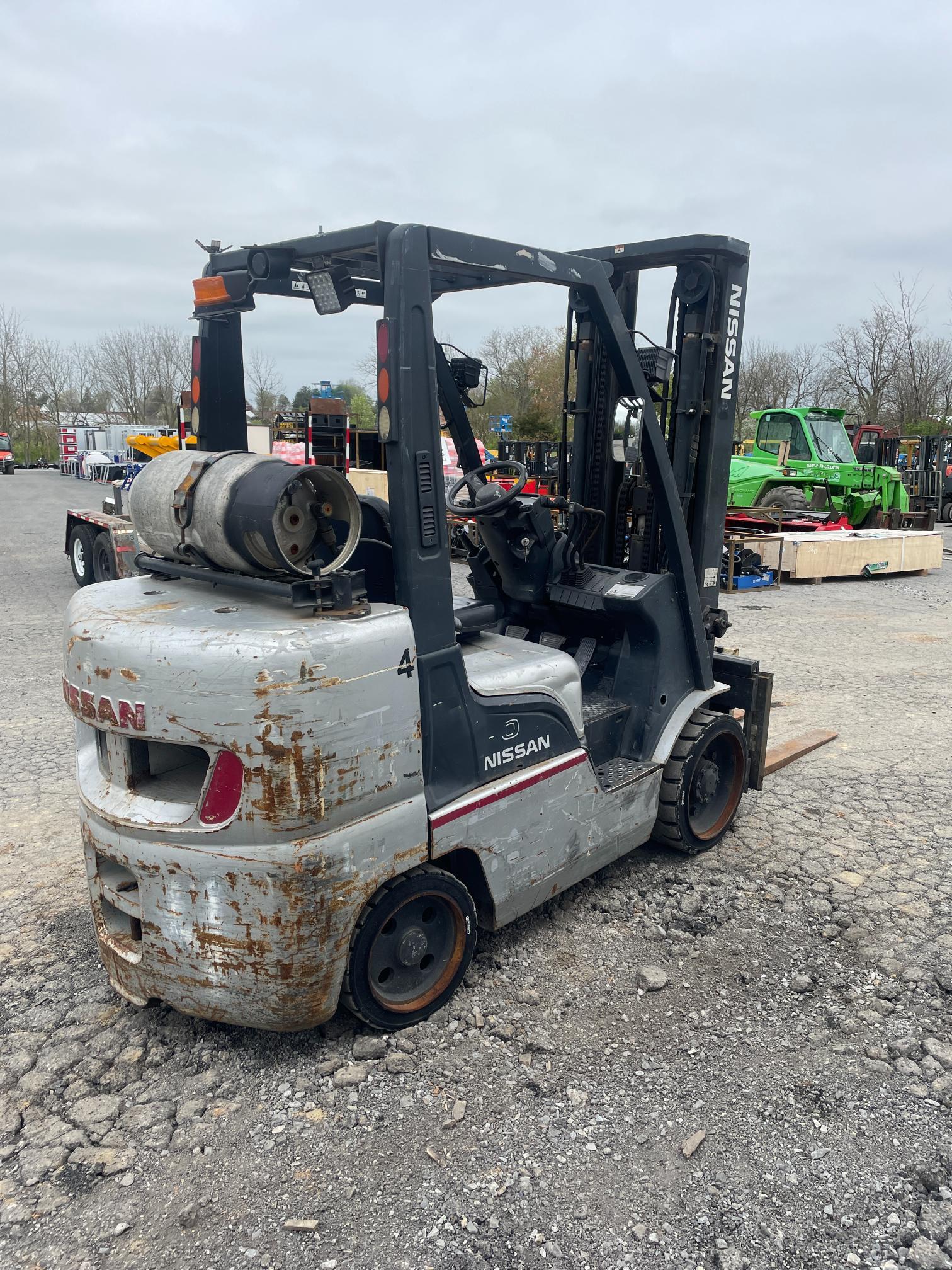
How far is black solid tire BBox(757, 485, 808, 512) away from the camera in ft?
57.5

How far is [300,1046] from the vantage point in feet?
9.87

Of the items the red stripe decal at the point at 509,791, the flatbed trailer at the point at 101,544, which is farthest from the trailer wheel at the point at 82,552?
the red stripe decal at the point at 509,791

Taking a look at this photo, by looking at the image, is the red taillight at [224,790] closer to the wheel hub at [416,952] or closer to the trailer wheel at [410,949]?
the trailer wheel at [410,949]

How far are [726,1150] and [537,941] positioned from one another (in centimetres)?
119

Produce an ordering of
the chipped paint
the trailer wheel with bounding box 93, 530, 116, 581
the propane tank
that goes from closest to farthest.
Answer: the chipped paint
the propane tank
the trailer wheel with bounding box 93, 530, 116, 581

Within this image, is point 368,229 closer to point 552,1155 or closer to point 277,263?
point 277,263

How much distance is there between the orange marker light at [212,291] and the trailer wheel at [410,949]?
→ 221cm

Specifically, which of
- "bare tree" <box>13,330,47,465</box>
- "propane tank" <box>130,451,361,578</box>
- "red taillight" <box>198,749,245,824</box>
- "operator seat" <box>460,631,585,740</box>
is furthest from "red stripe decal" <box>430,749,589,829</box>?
"bare tree" <box>13,330,47,465</box>

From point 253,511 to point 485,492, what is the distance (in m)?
1.46

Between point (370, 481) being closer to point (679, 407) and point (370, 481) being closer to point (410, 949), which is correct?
point (679, 407)

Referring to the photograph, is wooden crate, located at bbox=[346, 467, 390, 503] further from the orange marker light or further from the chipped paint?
the chipped paint

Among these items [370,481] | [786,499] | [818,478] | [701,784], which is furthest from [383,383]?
[818,478]

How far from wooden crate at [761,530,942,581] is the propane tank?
11.8 meters

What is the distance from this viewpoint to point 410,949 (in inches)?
120
